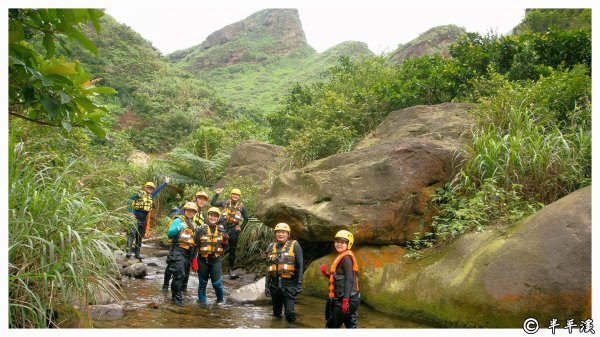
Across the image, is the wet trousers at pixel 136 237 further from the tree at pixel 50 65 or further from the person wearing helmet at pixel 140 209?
the tree at pixel 50 65

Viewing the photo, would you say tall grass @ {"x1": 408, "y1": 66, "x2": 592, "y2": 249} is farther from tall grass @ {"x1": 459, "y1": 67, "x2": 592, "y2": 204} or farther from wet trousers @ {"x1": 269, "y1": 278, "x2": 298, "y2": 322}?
wet trousers @ {"x1": 269, "y1": 278, "x2": 298, "y2": 322}

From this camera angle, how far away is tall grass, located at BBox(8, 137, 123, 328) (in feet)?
12.8

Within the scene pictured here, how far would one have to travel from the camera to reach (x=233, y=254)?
378 inches

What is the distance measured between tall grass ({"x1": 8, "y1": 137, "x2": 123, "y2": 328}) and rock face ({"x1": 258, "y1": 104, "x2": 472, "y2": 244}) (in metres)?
3.63

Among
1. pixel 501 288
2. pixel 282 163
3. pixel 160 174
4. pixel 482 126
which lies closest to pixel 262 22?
pixel 160 174

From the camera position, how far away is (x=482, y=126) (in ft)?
26.6

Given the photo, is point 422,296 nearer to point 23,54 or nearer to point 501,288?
point 501,288

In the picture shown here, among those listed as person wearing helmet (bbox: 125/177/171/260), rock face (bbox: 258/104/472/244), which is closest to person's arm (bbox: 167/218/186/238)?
rock face (bbox: 258/104/472/244)

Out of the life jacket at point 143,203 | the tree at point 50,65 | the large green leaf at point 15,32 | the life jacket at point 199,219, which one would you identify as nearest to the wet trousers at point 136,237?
the life jacket at point 143,203

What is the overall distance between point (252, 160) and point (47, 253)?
9.81 metres

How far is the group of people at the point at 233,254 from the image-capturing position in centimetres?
512

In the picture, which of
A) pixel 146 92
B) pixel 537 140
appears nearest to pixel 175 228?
Result: pixel 537 140

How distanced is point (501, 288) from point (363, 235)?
2303 mm

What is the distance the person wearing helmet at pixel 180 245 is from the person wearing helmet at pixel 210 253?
184mm
